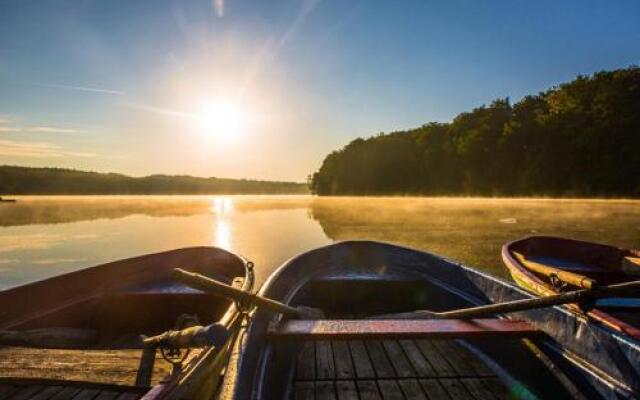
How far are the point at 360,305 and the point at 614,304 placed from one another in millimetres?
4584

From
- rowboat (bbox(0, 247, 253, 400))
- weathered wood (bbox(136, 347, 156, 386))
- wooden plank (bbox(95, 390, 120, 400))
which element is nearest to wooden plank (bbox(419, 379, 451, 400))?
rowboat (bbox(0, 247, 253, 400))

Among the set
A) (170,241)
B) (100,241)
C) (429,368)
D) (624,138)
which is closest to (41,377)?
(429,368)

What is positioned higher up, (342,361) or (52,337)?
(342,361)

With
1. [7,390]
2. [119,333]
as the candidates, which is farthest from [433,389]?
[119,333]

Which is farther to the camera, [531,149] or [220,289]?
[531,149]

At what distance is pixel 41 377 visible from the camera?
394 cm

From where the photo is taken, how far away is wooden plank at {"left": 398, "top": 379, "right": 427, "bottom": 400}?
3.61m

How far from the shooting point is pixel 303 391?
3.73 m

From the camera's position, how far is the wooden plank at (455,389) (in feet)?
11.9

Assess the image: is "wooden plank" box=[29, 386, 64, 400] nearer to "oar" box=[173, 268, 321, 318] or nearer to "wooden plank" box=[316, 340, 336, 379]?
"oar" box=[173, 268, 321, 318]

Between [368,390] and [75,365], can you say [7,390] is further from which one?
[368,390]

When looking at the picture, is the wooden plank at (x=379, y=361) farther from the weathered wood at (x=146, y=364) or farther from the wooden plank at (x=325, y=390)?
the weathered wood at (x=146, y=364)

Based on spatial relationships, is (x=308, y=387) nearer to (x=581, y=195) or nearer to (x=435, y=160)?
(x=581, y=195)

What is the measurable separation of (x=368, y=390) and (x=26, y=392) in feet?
11.2
